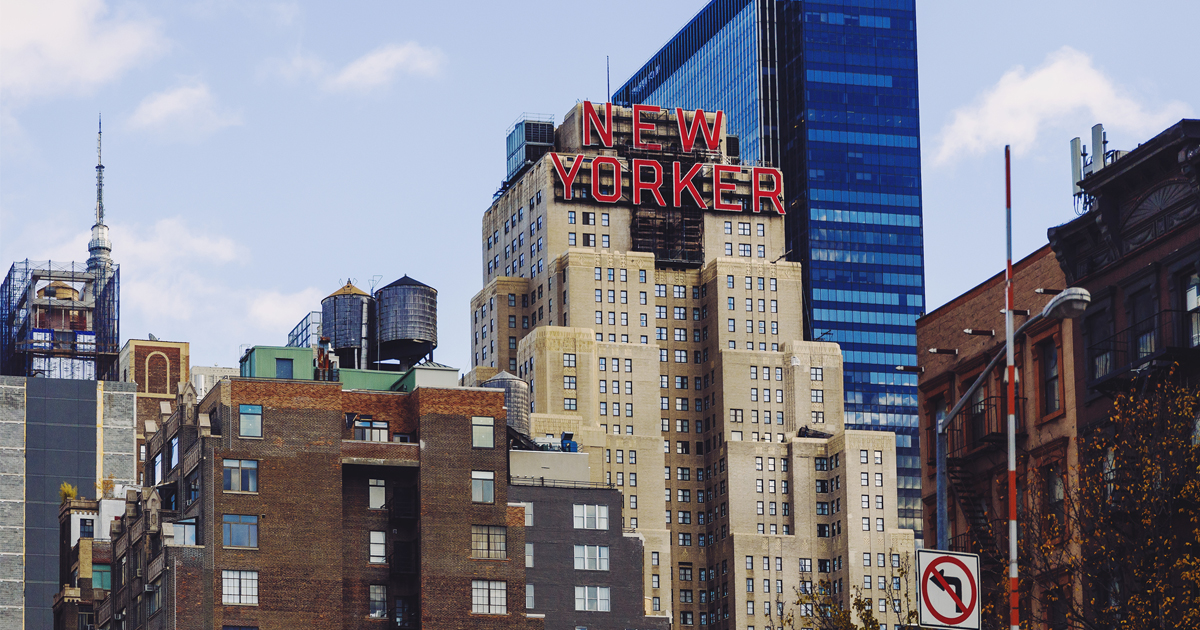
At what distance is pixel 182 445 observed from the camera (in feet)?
427

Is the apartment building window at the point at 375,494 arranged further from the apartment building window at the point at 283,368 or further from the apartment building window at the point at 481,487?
the apartment building window at the point at 283,368

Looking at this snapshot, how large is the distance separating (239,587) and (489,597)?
1497cm

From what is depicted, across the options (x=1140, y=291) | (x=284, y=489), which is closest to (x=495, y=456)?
(x=284, y=489)

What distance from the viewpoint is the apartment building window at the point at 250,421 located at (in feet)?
409

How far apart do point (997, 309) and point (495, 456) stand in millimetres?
56510

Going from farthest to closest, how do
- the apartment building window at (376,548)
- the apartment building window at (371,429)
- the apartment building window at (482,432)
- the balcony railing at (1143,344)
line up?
the apartment building window at (371,429) → the apartment building window at (482,432) → the apartment building window at (376,548) → the balcony railing at (1143,344)

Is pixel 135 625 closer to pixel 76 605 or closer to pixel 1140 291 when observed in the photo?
pixel 76 605

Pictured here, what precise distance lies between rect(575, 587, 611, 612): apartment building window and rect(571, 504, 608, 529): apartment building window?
488cm

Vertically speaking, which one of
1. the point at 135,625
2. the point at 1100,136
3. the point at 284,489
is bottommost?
the point at 135,625

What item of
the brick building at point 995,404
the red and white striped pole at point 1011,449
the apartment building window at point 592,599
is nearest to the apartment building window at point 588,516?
the apartment building window at point 592,599

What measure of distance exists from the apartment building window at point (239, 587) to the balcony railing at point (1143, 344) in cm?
6429

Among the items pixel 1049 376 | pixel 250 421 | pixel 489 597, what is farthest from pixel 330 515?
pixel 1049 376

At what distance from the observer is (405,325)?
16688 cm

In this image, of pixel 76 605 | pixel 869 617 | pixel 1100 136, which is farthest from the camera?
pixel 76 605
